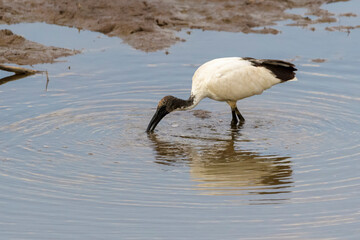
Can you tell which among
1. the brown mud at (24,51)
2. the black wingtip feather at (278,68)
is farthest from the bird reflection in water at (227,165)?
the brown mud at (24,51)

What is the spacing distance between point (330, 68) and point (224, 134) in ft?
10.7

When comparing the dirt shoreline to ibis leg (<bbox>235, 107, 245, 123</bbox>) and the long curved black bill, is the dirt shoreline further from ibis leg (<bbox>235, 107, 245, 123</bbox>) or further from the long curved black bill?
the long curved black bill

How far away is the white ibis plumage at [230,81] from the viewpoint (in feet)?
35.5

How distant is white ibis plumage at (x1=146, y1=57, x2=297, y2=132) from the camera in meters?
10.8

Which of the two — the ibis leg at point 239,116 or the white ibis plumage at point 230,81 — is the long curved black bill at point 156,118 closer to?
the white ibis plumage at point 230,81

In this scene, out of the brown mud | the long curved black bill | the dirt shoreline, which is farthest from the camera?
the dirt shoreline

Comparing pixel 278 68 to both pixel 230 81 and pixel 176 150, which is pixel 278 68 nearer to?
pixel 230 81

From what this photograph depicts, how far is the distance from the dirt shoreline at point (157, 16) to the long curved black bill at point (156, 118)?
161 inches

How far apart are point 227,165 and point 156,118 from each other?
5.49 feet

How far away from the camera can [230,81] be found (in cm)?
1085

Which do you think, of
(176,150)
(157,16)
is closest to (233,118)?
(176,150)

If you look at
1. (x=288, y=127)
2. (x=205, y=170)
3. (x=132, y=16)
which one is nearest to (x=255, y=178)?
(x=205, y=170)

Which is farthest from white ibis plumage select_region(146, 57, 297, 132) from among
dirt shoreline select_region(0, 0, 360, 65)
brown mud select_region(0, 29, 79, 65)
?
dirt shoreline select_region(0, 0, 360, 65)

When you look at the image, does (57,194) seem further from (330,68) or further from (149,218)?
(330,68)
